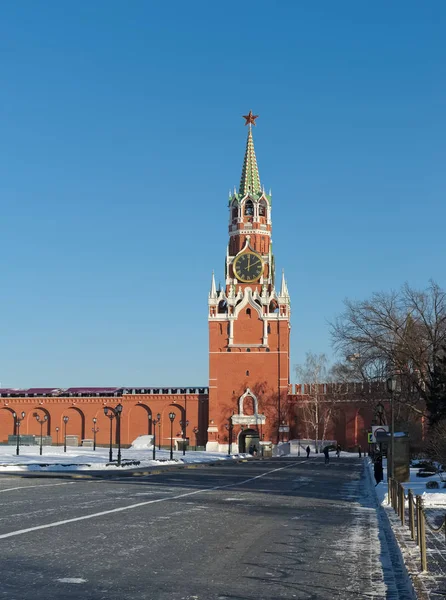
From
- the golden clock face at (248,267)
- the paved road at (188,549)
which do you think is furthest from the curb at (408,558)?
the golden clock face at (248,267)

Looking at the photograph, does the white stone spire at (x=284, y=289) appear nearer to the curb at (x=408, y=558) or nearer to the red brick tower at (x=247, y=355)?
the red brick tower at (x=247, y=355)

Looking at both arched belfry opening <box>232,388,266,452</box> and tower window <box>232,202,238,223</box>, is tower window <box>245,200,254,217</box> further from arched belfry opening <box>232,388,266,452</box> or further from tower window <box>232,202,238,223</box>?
arched belfry opening <box>232,388,266,452</box>

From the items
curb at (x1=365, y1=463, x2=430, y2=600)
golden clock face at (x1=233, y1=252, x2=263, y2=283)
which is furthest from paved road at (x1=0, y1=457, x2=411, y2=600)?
golden clock face at (x1=233, y1=252, x2=263, y2=283)

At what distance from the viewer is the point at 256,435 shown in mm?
83875

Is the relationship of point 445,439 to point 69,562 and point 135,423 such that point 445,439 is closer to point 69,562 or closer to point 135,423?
point 69,562

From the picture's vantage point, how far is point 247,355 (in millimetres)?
85312

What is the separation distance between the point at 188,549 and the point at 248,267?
77.9 m

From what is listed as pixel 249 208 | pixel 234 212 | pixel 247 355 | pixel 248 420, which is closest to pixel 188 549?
pixel 248 420

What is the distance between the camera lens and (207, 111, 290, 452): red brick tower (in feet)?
275

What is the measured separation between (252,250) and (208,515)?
244 ft

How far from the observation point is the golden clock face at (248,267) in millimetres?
88562

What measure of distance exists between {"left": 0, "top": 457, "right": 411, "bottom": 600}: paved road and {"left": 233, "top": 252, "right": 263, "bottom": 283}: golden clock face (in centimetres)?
6781

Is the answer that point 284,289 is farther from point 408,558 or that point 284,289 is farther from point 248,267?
point 408,558

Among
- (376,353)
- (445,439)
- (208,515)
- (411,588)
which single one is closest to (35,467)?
(376,353)
